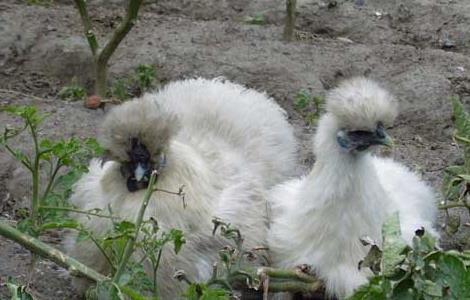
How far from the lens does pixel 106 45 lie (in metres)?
6.42

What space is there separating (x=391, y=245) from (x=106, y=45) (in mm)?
→ 2820

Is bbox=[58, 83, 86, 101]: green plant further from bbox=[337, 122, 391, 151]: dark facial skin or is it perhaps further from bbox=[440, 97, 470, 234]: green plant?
bbox=[337, 122, 391, 151]: dark facial skin

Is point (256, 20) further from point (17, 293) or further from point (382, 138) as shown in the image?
point (17, 293)

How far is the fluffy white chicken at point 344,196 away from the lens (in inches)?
176

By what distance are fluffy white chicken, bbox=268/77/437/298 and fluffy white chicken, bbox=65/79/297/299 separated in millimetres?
297

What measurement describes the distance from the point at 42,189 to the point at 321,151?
163 centimetres

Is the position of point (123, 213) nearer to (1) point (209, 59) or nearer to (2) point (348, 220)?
(2) point (348, 220)

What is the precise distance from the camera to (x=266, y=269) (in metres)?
4.41

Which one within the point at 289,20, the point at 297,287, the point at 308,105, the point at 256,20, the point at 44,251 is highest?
the point at 256,20

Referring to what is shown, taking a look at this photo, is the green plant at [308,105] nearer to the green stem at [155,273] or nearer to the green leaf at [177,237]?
the green stem at [155,273]

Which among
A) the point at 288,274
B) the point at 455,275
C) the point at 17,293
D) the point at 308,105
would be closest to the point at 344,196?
the point at 288,274

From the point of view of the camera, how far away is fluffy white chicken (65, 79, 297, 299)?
4.54 m

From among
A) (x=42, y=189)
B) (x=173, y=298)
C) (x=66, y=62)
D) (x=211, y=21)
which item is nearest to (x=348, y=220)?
(x=173, y=298)

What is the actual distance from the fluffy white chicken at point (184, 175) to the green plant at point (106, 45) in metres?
0.87
